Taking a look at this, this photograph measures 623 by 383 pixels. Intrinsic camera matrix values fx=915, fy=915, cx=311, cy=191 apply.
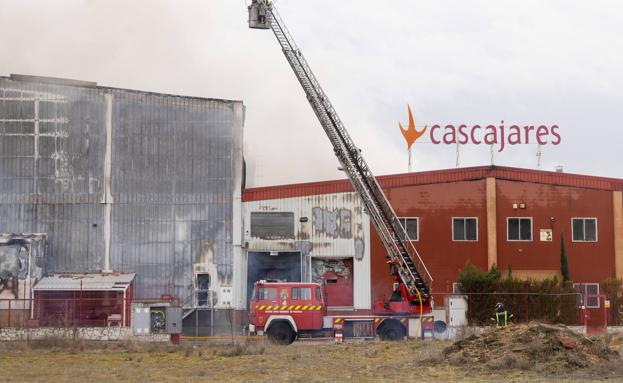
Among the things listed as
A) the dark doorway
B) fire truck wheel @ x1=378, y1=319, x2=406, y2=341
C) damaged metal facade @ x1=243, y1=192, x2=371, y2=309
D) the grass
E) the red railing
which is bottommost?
Answer: the grass

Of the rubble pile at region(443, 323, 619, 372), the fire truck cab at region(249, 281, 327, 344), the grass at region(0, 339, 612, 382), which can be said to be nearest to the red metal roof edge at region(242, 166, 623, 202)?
the fire truck cab at region(249, 281, 327, 344)

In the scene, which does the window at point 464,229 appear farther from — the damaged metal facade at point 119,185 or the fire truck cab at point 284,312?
the fire truck cab at point 284,312

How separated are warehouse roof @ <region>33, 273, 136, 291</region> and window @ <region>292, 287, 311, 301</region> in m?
10.9

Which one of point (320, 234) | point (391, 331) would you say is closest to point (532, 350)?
point (391, 331)

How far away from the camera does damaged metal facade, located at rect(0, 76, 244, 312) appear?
4253 cm

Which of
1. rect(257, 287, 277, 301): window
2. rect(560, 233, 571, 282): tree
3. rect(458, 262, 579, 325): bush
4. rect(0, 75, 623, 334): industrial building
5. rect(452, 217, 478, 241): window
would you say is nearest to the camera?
rect(257, 287, 277, 301): window

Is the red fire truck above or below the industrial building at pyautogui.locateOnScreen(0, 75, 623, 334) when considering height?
below

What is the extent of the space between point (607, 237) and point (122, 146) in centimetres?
2421

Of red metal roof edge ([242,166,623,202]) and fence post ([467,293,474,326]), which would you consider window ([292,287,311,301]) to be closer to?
fence post ([467,293,474,326])

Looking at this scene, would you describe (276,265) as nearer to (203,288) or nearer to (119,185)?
(203,288)

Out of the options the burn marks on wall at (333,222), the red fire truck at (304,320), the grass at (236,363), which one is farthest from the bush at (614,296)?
the grass at (236,363)

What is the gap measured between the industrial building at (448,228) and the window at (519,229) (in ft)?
0.16

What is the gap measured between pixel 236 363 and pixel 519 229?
2499 cm

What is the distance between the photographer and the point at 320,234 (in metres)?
44.1
